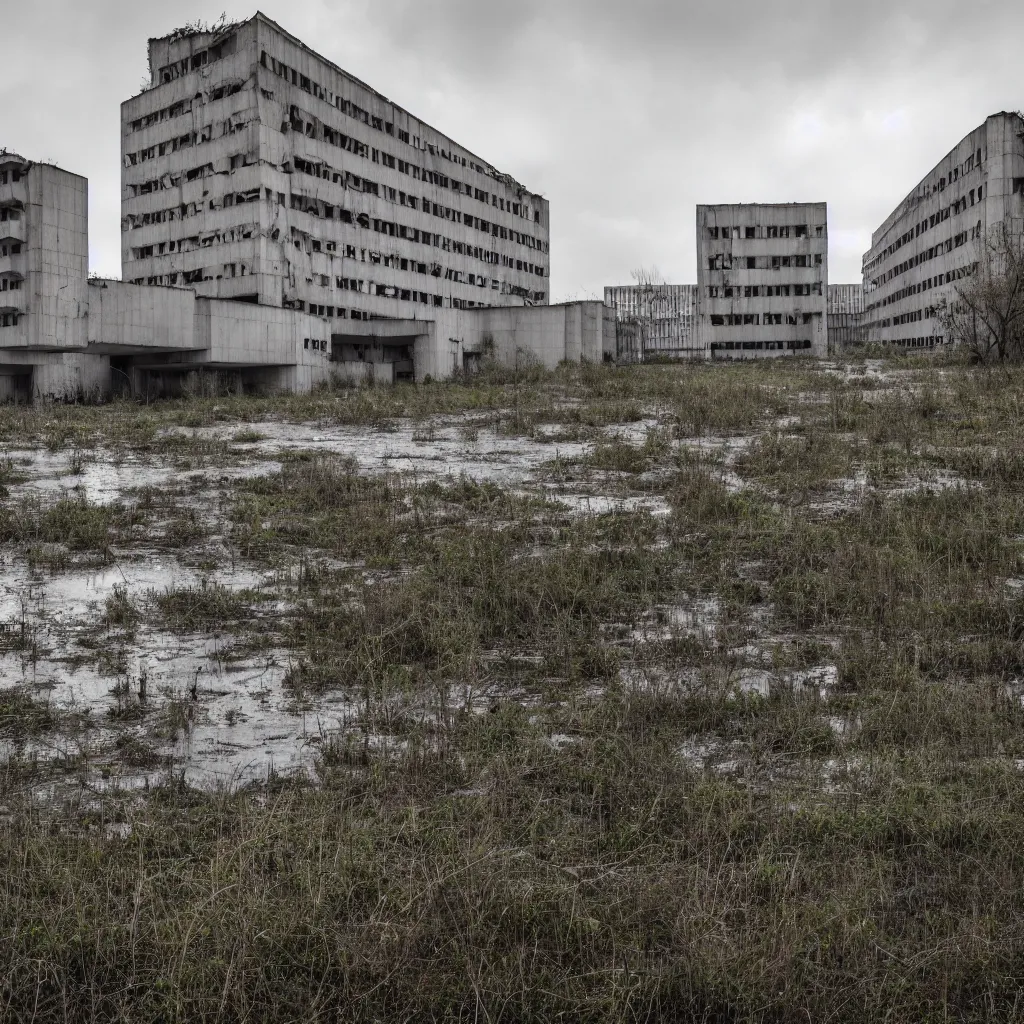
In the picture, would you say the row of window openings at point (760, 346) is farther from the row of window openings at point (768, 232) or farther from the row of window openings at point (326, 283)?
the row of window openings at point (326, 283)

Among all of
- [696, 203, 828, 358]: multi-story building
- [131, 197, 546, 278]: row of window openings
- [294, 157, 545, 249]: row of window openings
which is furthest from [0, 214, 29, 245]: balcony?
[696, 203, 828, 358]: multi-story building

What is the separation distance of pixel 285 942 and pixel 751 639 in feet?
17.1

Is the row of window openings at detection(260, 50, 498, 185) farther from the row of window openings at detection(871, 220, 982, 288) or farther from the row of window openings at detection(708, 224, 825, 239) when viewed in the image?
the row of window openings at detection(871, 220, 982, 288)

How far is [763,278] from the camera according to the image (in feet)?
271

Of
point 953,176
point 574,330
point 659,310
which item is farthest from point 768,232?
point 574,330

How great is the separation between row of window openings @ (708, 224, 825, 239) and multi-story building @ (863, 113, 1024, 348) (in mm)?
9183

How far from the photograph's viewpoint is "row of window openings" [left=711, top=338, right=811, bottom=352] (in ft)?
274

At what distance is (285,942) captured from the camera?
3850 mm

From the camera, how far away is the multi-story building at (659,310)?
313ft

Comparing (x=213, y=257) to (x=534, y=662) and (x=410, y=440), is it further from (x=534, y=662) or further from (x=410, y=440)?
(x=534, y=662)

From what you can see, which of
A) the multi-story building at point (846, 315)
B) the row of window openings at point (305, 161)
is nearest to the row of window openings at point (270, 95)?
the row of window openings at point (305, 161)

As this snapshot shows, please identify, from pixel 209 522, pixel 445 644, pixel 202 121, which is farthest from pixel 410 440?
pixel 202 121

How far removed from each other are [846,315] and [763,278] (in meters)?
30.3

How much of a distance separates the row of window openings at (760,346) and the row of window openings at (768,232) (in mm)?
8782
